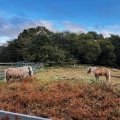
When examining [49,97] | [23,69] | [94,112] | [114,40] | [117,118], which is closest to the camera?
[117,118]

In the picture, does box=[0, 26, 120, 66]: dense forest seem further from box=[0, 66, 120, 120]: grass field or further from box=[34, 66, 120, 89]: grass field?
box=[0, 66, 120, 120]: grass field

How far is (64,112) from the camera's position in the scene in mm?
6391

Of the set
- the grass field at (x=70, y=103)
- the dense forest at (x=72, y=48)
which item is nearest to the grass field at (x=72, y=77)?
the grass field at (x=70, y=103)

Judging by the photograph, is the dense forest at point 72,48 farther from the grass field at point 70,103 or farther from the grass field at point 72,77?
Answer: the grass field at point 70,103

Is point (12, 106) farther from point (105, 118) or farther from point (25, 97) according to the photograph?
point (105, 118)

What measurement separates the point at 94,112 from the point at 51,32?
153ft

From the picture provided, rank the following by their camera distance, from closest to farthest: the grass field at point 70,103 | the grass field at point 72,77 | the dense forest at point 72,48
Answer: the grass field at point 70,103
the grass field at point 72,77
the dense forest at point 72,48

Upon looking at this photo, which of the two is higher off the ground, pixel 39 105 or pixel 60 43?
pixel 60 43

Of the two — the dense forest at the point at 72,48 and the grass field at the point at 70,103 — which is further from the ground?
the dense forest at the point at 72,48

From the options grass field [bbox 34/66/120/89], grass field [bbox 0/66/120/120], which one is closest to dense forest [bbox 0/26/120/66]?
grass field [bbox 34/66/120/89]

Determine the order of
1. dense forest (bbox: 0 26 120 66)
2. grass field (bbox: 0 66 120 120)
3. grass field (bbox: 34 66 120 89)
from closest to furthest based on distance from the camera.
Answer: grass field (bbox: 0 66 120 120) → grass field (bbox: 34 66 120 89) → dense forest (bbox: 0 26 120 66)

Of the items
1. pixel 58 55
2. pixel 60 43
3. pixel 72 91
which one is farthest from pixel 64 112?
pixel 60 43

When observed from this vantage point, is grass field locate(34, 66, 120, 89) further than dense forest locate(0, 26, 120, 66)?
No

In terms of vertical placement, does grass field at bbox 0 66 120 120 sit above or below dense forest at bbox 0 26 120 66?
below
